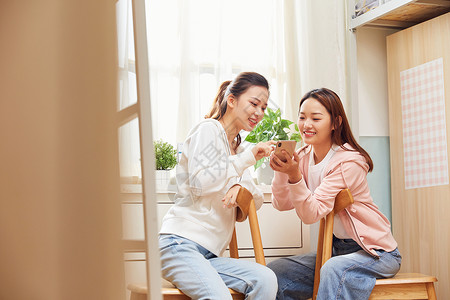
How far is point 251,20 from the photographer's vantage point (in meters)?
2.08

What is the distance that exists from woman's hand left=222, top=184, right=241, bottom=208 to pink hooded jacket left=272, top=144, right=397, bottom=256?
0.16 m

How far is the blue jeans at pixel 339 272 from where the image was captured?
1.25m

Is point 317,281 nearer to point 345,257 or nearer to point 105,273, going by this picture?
point 345,257

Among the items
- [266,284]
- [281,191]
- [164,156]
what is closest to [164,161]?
[164,156]

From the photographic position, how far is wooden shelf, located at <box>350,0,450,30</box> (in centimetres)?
172

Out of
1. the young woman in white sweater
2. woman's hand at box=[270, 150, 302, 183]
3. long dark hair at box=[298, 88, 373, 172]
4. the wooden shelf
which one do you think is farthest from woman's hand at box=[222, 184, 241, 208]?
the wooden shelf

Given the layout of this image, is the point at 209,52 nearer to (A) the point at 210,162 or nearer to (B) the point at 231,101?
(B) the point at 231,101

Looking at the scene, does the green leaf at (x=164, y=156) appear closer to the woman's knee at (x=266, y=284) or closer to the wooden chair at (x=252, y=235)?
the wooden chair at (x=252, y=235)

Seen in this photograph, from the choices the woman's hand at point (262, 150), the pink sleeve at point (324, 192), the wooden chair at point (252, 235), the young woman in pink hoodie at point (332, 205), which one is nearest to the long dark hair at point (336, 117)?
the young woman in pink hoodie at point (332, 205)

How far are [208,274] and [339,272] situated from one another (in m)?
0.35

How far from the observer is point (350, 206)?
1392mm

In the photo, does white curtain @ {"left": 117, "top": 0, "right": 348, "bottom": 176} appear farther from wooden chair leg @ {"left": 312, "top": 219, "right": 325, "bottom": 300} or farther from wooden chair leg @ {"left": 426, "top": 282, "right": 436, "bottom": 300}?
wooden chair leg @ {"left": 426, "top": 282, "right": 436, "bottom": 300}

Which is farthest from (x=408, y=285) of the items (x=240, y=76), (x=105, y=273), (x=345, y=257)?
(x=105, y=273)

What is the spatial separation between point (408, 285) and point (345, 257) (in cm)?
16
